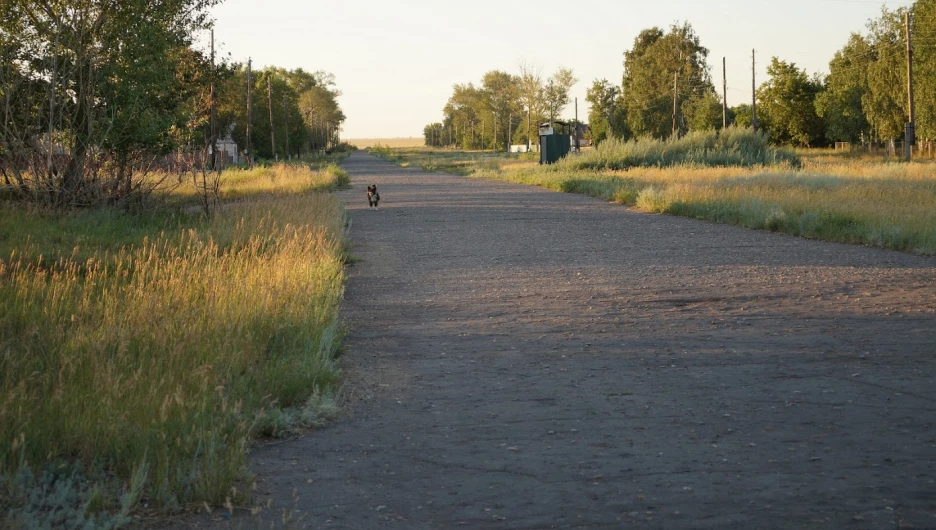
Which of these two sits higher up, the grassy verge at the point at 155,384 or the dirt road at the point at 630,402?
the grassy verge at the point at 155,384

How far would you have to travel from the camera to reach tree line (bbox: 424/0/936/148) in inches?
2896

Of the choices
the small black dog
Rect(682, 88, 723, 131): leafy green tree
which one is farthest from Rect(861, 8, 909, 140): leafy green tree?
the small black dog

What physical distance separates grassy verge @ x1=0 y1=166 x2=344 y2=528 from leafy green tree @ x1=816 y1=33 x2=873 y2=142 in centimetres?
7695

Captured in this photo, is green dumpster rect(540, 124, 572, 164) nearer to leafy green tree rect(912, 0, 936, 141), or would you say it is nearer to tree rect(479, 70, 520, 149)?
leafy green tree rect(912, 0, 936, 141)

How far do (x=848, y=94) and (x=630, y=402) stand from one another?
8062 centimetres

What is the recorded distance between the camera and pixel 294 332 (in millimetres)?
8125

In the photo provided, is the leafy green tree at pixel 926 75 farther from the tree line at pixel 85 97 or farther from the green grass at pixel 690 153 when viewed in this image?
the tree line at pixel 85 97

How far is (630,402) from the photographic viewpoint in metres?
6.61

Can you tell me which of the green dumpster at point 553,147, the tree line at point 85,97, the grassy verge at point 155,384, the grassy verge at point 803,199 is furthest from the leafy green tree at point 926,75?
the grassy verge at point 155,384

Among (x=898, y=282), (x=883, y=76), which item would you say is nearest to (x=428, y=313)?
(x=898, y=282)

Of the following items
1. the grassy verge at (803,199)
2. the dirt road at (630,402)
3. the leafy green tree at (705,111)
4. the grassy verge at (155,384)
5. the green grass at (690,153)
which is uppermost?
the leafy green tree at (705,111)

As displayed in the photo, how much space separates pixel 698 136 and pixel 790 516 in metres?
53.2

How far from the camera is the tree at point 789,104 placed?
8600 cm

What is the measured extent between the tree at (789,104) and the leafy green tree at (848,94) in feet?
6.58
